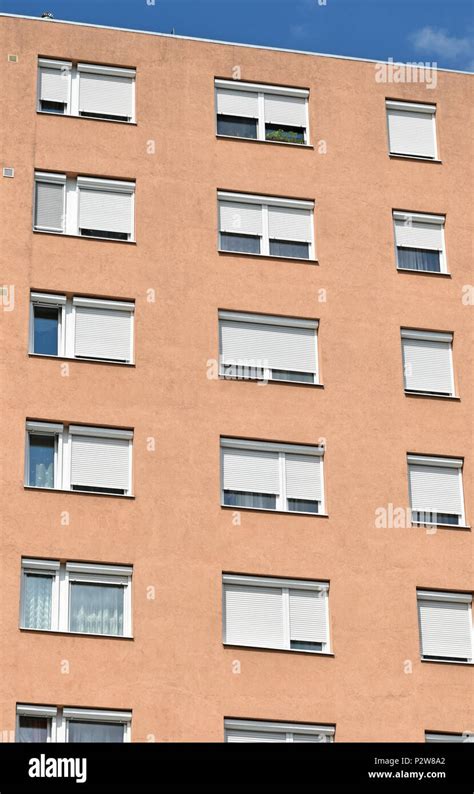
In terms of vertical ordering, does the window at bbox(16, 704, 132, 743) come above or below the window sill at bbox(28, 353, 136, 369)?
below

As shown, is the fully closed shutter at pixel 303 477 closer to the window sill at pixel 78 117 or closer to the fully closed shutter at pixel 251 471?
the fully closed shutter at pixel 251 471

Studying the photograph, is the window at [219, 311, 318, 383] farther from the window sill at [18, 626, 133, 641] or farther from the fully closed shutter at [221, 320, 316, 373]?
the window sill at [18, 626, 133, 641]

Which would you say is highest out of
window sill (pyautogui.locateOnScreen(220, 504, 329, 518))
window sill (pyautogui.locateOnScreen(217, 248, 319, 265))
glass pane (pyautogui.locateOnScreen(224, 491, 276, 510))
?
window sill (pyautogui.locateOnScreen(217, 248, 319, 265))

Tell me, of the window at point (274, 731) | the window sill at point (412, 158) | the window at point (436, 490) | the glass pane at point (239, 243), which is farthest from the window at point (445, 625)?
the window sill at point (412, 158)

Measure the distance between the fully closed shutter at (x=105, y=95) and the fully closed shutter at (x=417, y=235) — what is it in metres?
7.17

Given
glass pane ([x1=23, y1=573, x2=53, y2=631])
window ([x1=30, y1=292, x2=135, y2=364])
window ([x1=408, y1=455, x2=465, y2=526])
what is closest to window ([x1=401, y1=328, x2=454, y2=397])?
window ([x1=408, y1=455, x2=465, y2=526])

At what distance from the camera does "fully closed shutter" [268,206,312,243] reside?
129ft

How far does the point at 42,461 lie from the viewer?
35.5 meters

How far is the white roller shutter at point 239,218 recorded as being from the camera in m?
39.1

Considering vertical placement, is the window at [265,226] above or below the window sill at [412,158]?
below

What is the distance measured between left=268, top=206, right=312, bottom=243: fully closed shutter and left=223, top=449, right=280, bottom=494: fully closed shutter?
575 cm

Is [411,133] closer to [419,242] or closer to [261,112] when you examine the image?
[419,242]

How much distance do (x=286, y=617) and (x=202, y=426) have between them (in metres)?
4.63
